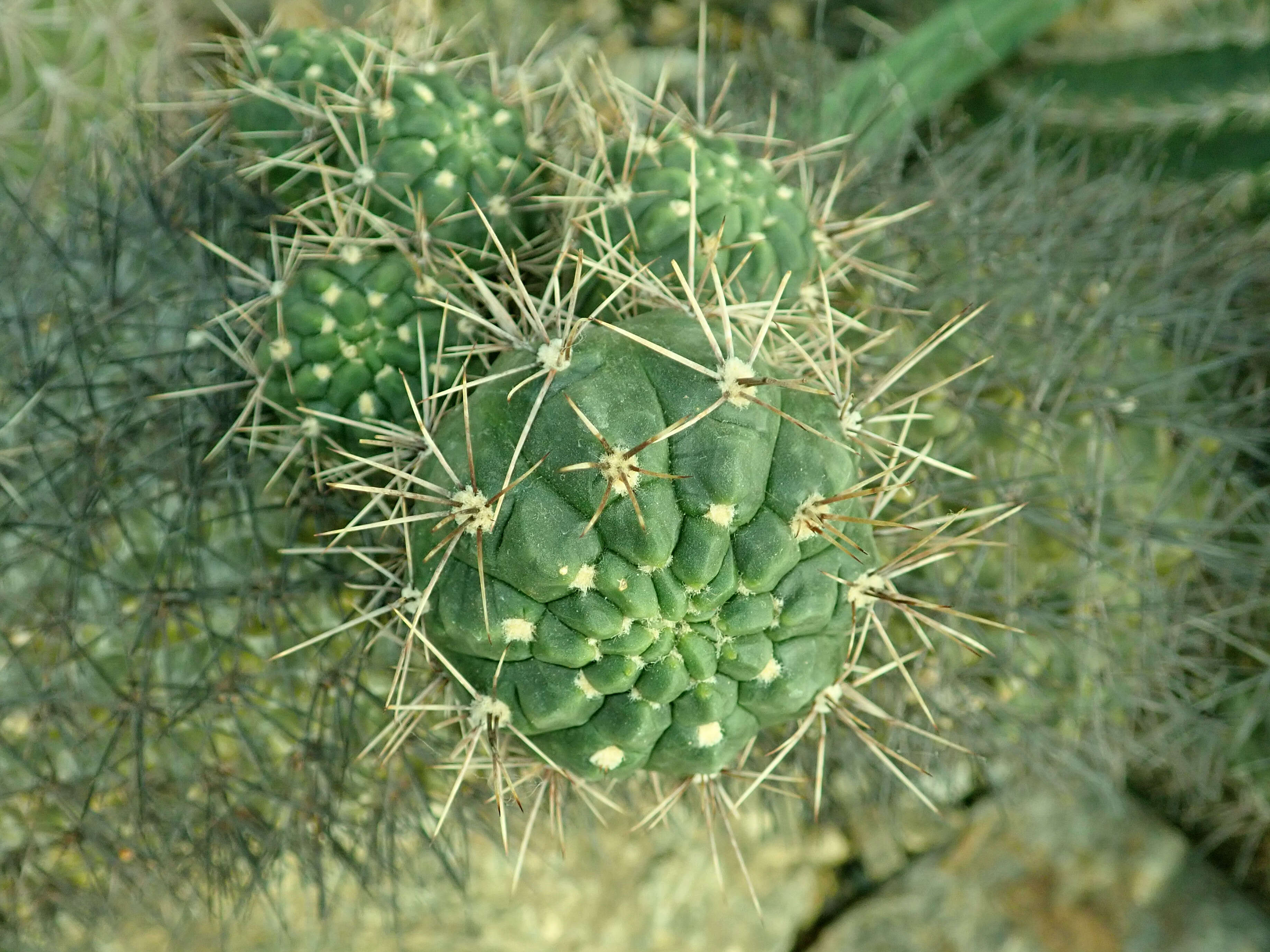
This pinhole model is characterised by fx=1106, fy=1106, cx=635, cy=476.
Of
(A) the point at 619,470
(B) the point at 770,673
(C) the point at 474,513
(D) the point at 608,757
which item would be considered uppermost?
(A) the point at 619,470

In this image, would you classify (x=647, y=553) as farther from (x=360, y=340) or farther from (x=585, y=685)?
(x=360, y=340)

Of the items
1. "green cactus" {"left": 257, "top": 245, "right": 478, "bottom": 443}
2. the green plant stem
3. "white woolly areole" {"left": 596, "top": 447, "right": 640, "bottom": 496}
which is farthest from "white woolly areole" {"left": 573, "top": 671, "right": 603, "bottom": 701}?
the green plant stem

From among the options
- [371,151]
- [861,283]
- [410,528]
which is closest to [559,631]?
[410,528]

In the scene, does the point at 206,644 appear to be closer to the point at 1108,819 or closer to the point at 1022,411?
the point at 1022,411

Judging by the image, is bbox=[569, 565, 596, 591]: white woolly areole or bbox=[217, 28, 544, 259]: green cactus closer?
bbox=[569, 565, 596, 591]: white woolly areole

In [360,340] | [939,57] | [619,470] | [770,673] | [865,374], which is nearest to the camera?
[619,470]

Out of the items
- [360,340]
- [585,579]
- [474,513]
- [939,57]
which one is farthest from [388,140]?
[939,57]

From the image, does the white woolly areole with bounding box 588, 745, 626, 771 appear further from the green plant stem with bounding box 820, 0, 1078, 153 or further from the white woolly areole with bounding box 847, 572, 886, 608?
the green plant stem with bounding box 820, 0, 1078, 153
